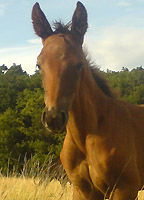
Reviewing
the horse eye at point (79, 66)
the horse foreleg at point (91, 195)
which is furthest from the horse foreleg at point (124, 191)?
the horse eye at point (79, 66)

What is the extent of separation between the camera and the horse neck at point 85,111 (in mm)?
4305

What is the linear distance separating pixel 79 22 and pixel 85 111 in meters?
1.05

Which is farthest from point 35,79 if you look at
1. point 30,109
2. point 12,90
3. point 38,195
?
point 38,195

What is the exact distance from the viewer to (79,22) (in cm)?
438

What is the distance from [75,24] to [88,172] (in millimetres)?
1746

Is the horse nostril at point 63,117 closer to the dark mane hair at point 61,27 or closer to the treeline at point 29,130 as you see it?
the dark mane hair at point 61,27

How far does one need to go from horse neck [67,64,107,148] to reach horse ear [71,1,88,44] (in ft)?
1.39

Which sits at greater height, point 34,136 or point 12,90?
point 12,90

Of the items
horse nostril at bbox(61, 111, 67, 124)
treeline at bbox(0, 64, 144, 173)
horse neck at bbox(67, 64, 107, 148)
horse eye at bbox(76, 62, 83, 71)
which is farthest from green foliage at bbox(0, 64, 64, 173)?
horse nostril at bbox(61, 111, 67, 124)

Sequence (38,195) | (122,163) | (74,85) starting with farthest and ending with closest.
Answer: (38,195), (122,163), (74,85)

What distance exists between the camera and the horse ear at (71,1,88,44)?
14.3 feet

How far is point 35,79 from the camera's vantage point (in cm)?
3061

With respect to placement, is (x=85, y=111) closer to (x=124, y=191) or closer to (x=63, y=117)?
(x=63, y=117)

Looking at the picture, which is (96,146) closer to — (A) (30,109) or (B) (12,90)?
(A) (30,109)
